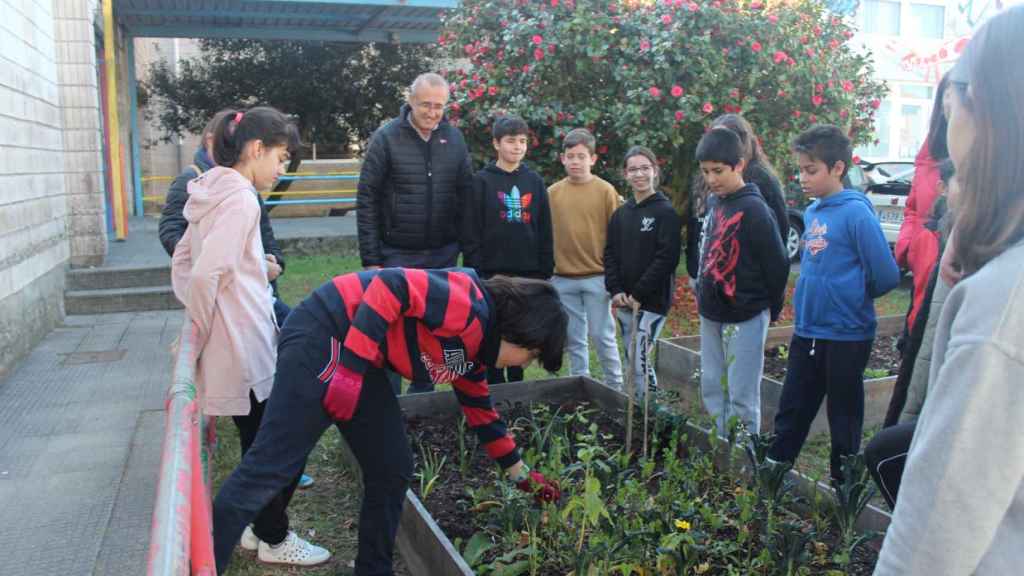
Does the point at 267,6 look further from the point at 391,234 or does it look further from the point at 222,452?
the point at 222,452

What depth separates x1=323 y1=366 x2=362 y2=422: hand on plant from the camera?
2625 mm

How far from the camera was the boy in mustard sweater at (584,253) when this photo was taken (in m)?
5.26

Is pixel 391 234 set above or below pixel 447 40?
below

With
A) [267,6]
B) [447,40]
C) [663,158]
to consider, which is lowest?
[663,158]

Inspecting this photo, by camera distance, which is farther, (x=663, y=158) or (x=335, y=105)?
(x=335, y=105)

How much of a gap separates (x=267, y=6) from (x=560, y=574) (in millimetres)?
11876

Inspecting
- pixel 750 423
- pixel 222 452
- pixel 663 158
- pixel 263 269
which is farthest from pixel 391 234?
pixel 663 158

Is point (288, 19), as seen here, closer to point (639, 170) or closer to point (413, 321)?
point (639, 170)

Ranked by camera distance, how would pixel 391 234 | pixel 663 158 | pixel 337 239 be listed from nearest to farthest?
pixel 391 234
pixel 663 158
pixel 337 239

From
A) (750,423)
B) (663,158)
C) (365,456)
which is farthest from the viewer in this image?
(663,158)

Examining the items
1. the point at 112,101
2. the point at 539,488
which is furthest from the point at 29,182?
the point at 539,488

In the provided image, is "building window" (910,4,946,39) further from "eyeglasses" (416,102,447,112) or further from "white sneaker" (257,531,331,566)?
"white sneaker" (257,531,331,566)

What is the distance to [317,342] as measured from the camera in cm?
266

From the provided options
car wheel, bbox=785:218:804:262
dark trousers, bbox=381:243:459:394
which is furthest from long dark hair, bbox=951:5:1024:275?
car wheel, bbox=785:218:804:262
